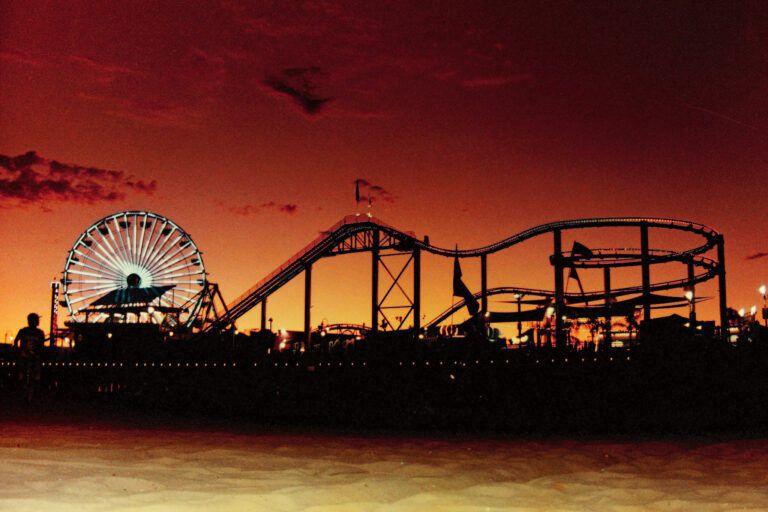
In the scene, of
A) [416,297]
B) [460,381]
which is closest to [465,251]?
[416,297]

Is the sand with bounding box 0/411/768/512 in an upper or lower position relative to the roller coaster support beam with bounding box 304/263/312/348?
lower

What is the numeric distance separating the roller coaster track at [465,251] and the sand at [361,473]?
72.6 ft

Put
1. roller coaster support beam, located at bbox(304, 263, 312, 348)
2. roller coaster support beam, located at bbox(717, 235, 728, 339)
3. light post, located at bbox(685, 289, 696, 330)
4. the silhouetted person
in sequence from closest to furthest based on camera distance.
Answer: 1. the silhouetted person
2. light post, located at bbox(685, 289, 696, 330)
3. roller coaster support beam, located at bbox(717, 235, 728, 339)
4. roller coaster support beam, located at bbox(304, 263, 312, 348)

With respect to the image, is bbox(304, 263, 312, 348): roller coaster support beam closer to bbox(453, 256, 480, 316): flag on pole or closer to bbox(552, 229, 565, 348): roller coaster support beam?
bbox(453, 256, 480, 316): flag on pole

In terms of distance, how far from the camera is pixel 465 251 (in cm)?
3672

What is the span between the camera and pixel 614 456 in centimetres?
782

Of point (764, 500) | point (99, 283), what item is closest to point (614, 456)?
point (764, 500)

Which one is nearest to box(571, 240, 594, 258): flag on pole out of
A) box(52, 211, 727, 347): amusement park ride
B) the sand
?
box(52, 211, 727, 347): amusement park ride

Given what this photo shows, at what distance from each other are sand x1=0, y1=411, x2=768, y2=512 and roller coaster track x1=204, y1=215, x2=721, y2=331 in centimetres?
2213

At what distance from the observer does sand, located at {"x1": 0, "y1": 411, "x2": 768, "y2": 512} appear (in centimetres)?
507

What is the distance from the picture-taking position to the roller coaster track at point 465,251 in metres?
30.8

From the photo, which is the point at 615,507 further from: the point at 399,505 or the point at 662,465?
the point at 662,465

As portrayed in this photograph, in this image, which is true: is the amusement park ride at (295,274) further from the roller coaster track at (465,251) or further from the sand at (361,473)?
the sand at (361,473)

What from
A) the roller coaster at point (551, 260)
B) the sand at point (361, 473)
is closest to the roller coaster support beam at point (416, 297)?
the roller coaster at point (551, 260)
